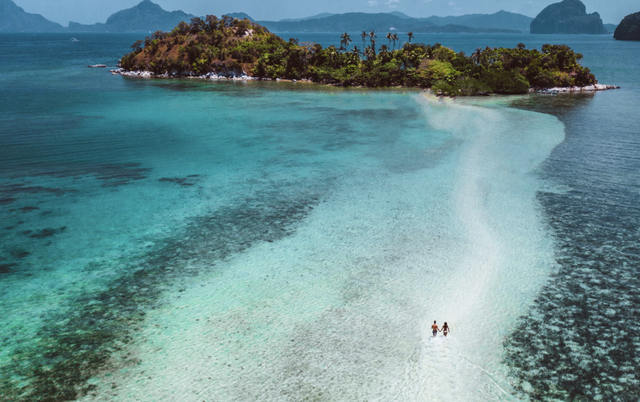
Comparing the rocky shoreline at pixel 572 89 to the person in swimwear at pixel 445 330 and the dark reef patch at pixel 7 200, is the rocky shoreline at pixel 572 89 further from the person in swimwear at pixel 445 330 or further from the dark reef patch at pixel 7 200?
the dark reef patch at pixel 7 200

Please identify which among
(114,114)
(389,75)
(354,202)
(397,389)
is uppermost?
(389,75)

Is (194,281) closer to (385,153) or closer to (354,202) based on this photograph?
(354,202)

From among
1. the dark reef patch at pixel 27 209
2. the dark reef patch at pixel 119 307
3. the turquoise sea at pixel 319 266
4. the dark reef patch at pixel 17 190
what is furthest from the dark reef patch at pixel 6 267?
the dark reef patch at pixel 17 190

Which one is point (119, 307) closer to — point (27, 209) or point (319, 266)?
point (319, 266)

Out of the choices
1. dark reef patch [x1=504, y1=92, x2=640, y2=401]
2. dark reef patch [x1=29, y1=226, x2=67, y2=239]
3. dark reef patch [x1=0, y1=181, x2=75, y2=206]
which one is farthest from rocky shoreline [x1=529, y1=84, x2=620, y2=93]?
dark reef patch [x1=29, y1=226, x2=67, y2=239]

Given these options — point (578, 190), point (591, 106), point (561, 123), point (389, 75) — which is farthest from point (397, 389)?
point (389, 75)

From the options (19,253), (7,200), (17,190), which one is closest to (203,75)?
(17,190)
